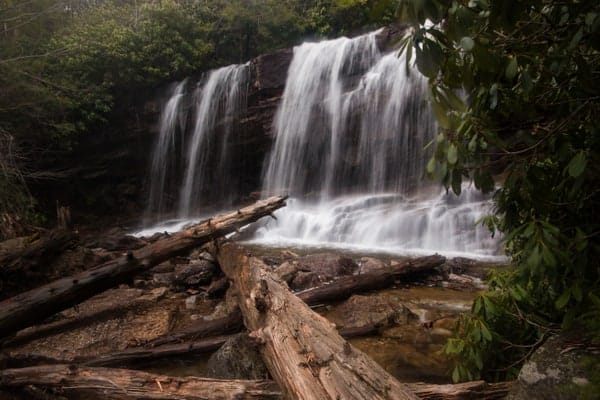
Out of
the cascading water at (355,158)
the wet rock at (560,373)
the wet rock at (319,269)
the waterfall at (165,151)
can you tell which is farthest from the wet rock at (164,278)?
the waterfall at (165,151)

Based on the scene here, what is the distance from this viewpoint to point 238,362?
3.18 m

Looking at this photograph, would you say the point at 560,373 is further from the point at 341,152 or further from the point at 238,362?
the point at 341,152

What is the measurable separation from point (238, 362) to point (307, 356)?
1.22 meters

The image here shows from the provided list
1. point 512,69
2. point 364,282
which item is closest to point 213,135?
point 364,282

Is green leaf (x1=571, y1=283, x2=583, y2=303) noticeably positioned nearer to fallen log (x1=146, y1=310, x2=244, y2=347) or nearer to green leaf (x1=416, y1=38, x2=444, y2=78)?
green leaf (x1=416, y1=38, x2=444, y2=78)

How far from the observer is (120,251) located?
889cm

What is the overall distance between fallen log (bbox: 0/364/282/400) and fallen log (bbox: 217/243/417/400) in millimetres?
231

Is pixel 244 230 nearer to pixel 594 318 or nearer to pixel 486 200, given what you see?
pixel 486 200

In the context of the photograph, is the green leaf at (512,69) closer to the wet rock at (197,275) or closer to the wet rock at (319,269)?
the wet rock at (319,269)

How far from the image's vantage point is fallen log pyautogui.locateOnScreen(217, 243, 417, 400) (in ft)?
6.16

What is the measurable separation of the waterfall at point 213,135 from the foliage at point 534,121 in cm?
1390

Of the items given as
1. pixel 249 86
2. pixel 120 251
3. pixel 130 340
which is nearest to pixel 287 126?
pixel 249 86

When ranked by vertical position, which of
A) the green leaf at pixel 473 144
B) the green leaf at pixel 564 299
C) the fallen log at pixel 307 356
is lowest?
the fallen log at pixel 307 356

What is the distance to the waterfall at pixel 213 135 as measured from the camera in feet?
50.1
